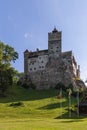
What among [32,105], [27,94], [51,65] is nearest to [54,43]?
[51,65]

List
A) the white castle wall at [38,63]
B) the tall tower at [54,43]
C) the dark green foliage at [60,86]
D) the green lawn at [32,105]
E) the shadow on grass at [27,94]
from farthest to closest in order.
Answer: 1. the white castle wall at [38,63]
2. the tall tower at [54,43]
3. the dark green foliage at [60,86]
4. the shadow on grass at [27,94]
5. the green lawn at [32,105]

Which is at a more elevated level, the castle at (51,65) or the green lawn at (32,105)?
the castle at (51,65)

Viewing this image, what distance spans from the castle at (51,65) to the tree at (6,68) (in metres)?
15.4

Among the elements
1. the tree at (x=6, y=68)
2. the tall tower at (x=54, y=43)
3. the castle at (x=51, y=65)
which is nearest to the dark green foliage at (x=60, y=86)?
the castle at (x=51, y=65)

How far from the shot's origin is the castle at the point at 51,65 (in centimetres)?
12494

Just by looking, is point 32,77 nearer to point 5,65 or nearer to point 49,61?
point 49,61

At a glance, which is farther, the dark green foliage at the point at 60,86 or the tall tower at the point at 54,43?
the tall tower at the point at 54,43

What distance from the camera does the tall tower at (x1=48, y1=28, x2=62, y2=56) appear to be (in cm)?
13138

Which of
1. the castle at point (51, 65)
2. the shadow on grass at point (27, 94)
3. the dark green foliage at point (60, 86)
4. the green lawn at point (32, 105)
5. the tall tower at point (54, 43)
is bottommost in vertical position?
the green lawn at point (32, 105)

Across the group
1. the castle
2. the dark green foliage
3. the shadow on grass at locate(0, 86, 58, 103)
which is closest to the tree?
the shadow on grass at locate(0, 86, 58, 103)

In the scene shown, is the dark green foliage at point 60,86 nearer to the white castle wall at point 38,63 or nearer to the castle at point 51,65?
the castle at point 51,65

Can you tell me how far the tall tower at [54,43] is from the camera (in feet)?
431

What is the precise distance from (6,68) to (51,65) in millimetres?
27690

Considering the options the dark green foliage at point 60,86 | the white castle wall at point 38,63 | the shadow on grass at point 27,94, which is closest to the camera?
the shadow on grass at point 27,94
